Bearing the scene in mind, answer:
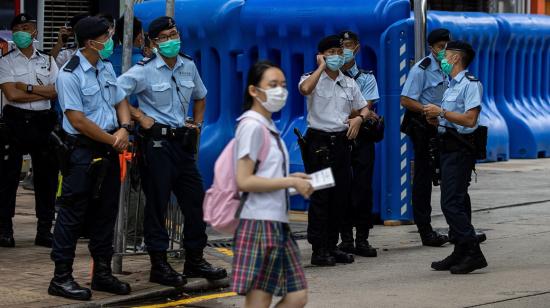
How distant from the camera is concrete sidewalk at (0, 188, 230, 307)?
837 centimetres

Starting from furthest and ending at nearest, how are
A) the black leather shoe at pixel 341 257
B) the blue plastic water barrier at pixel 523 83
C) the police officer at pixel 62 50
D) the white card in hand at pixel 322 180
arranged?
the blue plastic water barrier at pixel 523 83 < the police officer at pixel 62 50 < the black leather shoe at pixel 341 257 < the white card in hand at pixel 322 180

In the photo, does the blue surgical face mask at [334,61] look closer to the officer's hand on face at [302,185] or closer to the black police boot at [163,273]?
the black police boot at [163,273]

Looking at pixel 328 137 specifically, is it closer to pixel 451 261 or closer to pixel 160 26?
pixel 451 261

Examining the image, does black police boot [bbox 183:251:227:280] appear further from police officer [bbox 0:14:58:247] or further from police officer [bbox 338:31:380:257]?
police officer [bbox 0:14:58:247]

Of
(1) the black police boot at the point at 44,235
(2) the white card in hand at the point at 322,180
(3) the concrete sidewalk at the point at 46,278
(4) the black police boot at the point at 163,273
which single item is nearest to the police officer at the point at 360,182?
(3) the concrete sidewalk at the point at 46,278

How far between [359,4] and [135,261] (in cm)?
423

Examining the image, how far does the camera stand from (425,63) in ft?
36.3

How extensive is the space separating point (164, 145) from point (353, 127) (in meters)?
1.97

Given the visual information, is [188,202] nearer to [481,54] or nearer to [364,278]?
[364,278]

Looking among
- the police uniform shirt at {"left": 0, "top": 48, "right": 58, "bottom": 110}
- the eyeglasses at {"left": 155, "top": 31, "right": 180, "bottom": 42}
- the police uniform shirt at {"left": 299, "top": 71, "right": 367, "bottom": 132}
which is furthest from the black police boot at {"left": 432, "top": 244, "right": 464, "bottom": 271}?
the police uniform shirt at {"left": 0, "top": 48, "right": 58, "bottom": 110}

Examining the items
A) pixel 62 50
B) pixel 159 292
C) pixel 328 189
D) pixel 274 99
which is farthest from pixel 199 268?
pixel 62 50

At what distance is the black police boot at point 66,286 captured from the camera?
834cm

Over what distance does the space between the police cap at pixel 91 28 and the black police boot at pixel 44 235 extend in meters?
2.69

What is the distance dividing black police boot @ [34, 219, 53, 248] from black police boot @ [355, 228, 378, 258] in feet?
8.72
